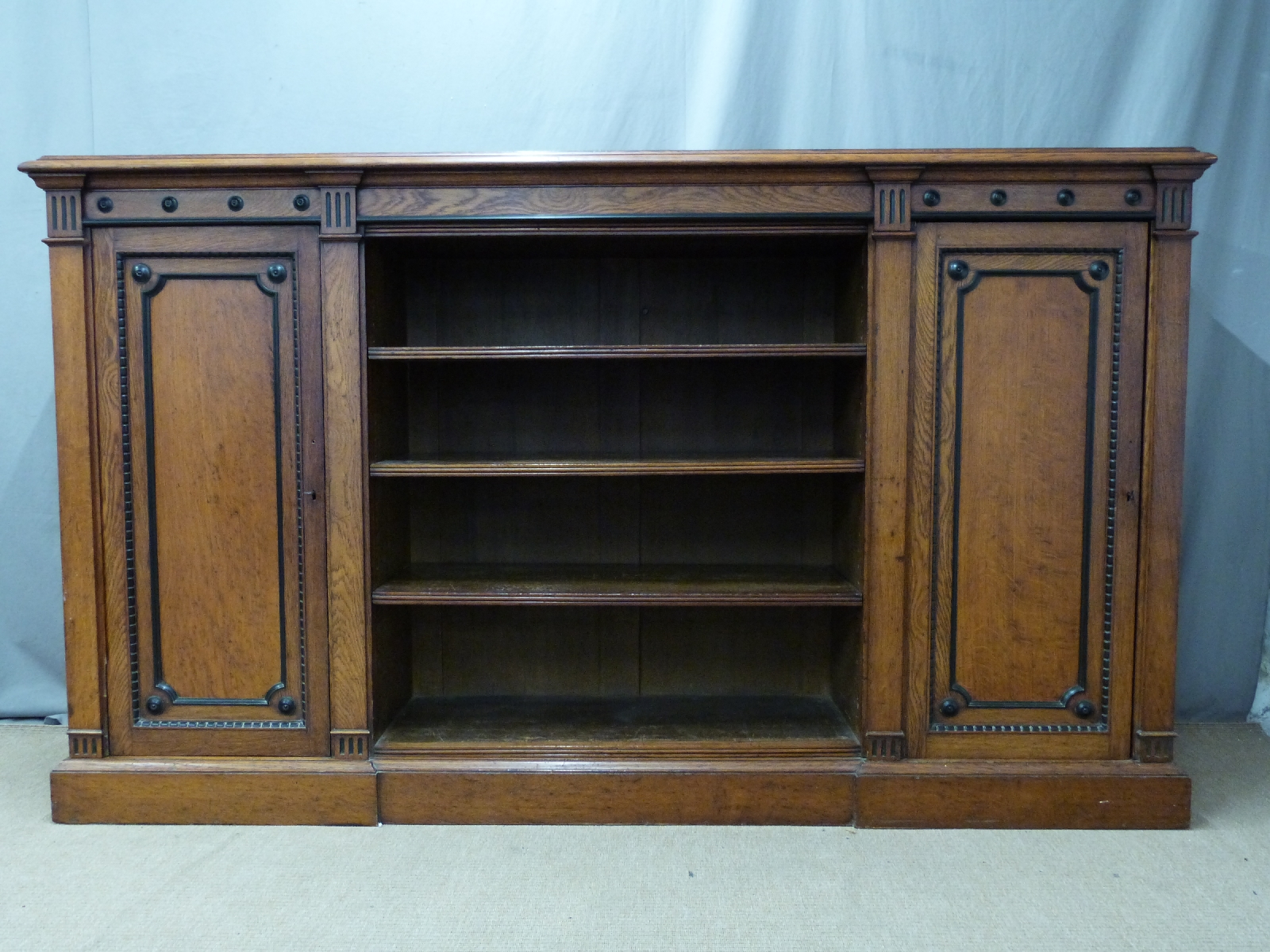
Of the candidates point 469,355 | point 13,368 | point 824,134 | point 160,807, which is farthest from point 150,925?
point 824,134

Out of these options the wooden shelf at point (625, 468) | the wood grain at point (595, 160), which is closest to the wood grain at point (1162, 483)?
the wood grain at point (595, 160)

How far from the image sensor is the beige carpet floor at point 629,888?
1556 millimetres

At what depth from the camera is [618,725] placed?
2.17 m

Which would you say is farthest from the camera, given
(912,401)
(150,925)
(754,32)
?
(754,32)

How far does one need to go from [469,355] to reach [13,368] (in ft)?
5.30

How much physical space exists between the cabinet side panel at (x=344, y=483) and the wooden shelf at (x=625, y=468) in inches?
3.3

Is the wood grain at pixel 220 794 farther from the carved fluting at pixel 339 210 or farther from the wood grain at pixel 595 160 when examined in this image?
the wood grain at pixel 595 160

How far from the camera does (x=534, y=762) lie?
1.99 meters

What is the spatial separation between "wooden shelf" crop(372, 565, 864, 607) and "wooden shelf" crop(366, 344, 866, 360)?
568 mm

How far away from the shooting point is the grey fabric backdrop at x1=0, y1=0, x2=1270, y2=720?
2396 millimetres

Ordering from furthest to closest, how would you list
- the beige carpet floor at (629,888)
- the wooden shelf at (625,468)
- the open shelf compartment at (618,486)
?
the open shelf compartment at (618,486) < the wooden shelf at (625,468) < the beige carpet floor at (629,888)

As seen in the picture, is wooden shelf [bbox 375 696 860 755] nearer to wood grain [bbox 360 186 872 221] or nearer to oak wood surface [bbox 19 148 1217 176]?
wood grain [bbox 360 186 872 221]

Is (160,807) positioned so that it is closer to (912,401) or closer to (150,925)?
(150,925)

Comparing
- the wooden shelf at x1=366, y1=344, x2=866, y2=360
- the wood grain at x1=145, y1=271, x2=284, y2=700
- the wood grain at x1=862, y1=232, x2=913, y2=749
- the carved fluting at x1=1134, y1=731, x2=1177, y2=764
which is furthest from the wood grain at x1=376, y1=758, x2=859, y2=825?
the wooden shelf at x1=366, y1=344, x2=866, y2=360
